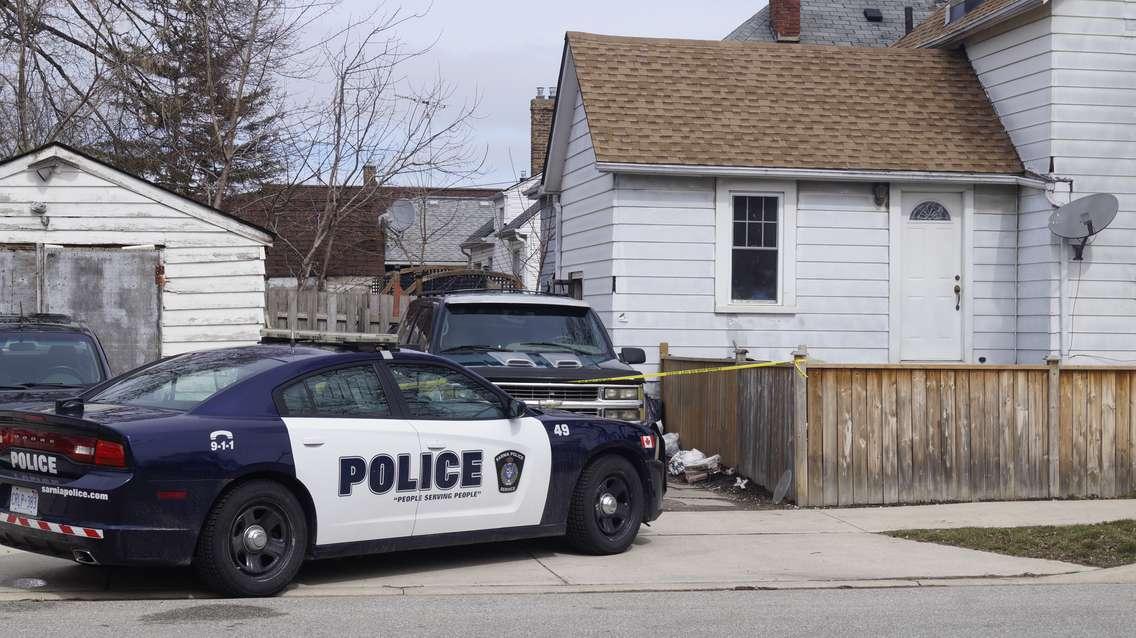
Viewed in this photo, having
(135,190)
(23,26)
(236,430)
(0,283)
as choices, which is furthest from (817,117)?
(23,26)

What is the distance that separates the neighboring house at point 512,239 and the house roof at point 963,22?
12197 millimetres

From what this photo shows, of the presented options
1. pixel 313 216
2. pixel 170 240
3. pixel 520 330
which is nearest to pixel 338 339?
pixel 520 330

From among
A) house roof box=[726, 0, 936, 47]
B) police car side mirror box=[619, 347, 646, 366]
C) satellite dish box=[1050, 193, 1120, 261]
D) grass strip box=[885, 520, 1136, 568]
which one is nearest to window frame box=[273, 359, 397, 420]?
police car side mirror box=[619, 347, 646, 366]

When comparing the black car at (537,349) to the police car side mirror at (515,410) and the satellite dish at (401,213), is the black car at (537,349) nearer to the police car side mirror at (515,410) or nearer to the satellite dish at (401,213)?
the police car side mirror at (515,410)

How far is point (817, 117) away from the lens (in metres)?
17.1

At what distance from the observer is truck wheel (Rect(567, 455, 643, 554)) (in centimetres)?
913

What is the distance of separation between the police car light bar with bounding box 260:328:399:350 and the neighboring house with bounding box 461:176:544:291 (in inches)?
858

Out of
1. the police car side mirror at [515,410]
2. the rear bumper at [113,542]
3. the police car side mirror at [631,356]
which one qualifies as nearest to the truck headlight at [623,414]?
the police car side mirror at [631,356]

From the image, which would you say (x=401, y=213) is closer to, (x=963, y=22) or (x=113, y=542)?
(x=963, y=22)

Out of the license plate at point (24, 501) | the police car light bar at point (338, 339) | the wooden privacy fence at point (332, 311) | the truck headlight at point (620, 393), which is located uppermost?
the wooden privacy fence at point (332, 311)

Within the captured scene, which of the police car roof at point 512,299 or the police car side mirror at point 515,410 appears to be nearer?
the police car side mirror at point 515,410

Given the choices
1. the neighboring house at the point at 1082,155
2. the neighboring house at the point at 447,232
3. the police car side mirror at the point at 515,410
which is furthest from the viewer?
the neighboring house at the point at 447,232

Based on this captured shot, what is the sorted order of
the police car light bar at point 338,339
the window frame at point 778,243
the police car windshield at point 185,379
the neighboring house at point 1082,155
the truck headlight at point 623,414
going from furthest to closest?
the window frame at point 778,243, the neighboring house at point 1082,155, the truck headlight at point 623,414, the police car light bar at point 338,339, the police car windshield at point 185,379

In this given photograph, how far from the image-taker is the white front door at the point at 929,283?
55.2 feet
